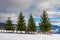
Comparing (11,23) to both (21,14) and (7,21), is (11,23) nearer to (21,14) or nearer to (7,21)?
(7,21)

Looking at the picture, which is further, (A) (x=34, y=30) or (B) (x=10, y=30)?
(B) (x=10, y=30)

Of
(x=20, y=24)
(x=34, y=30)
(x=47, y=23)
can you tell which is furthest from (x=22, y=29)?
(x=47, y=23)

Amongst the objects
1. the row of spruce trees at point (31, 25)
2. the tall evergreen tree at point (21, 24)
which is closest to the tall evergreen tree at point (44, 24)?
the row of spruce trees at point (31, 25)

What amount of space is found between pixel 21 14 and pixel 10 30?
9.86 meters

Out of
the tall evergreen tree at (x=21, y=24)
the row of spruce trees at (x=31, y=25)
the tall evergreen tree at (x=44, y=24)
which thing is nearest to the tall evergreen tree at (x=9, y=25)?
the row of spruce trees at (x=31, y=25)

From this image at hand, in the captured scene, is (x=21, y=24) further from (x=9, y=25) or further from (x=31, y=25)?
(x=9, y=25)

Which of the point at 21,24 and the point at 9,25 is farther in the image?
the point at 9,25

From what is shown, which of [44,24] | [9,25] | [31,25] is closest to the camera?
[44,24]

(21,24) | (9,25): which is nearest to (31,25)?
(21,24)

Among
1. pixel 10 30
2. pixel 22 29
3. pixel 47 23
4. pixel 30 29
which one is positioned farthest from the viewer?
pixel 10 30

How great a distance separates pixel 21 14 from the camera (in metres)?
52.5

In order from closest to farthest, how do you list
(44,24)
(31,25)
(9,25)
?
(44,24) → (31,25) → (9,25)

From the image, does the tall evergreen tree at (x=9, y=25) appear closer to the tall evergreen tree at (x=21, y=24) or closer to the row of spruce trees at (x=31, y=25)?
the row of spruce trees at (x=31, y=25)

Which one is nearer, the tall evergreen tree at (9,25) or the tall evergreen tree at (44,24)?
the tall evergreen tree at (44,24)
